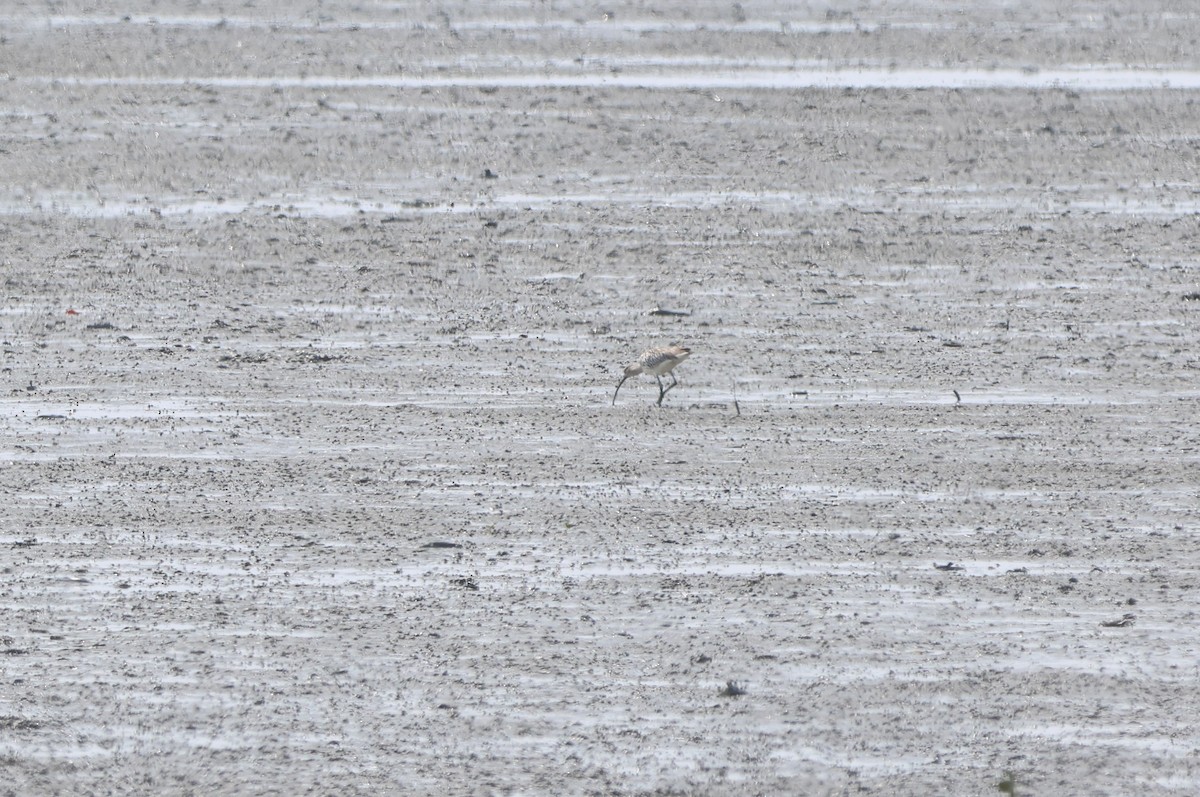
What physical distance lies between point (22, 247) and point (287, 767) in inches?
325

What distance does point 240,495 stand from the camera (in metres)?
9.30

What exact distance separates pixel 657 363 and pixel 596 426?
55 cm

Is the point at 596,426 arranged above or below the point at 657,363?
below

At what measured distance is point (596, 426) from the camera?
10445mm

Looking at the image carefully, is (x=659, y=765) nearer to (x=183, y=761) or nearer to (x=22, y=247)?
(x=183, y=761)

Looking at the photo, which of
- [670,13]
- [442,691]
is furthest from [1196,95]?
[442,691]

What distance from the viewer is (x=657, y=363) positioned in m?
10.8

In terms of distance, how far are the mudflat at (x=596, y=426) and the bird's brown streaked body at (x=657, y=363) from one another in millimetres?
129

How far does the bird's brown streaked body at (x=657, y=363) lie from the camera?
10773mm

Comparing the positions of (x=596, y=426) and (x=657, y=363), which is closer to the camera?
(x=596, y=426)

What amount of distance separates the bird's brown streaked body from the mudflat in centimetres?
13

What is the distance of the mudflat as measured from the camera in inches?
273

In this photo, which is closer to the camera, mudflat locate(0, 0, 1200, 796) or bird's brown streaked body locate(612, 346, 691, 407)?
mudflat locate(0, 0, 1200, 796)

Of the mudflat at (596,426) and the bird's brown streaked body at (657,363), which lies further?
the bird's brown streaked body at (657,363)
